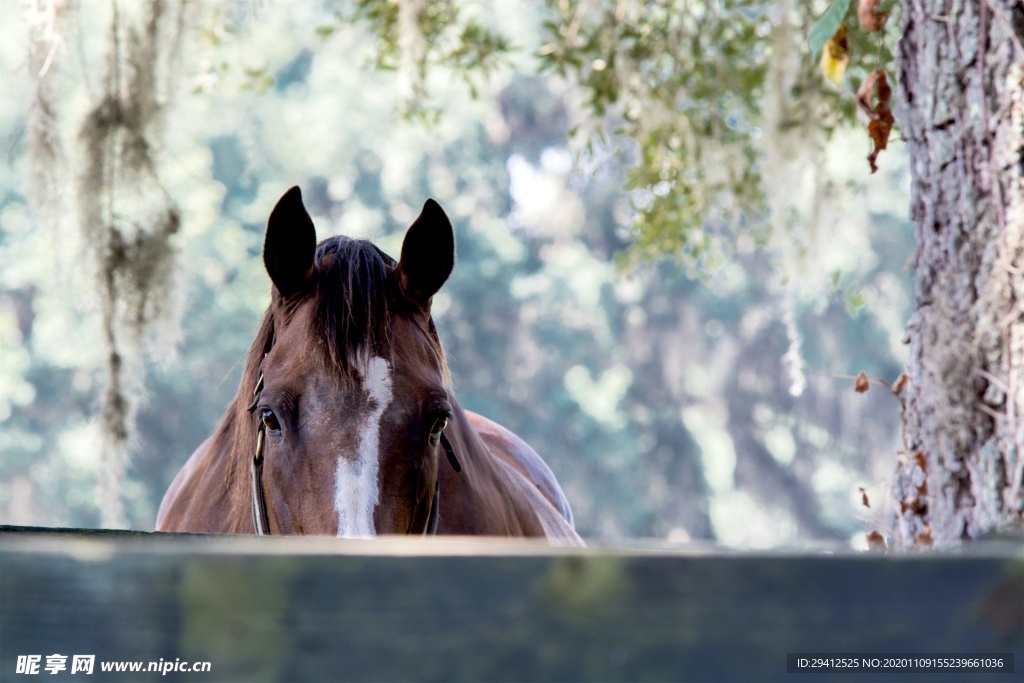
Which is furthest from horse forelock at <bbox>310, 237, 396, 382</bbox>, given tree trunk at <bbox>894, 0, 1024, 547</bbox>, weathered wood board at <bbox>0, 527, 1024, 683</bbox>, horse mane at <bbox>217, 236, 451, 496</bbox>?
weathered wood board at <bbox>0, 527, 1024, 683</bbox>

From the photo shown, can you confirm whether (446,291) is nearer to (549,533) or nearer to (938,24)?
(549,533)

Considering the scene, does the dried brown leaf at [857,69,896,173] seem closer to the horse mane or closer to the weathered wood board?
the horse mane

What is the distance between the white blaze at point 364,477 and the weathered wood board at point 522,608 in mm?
1149

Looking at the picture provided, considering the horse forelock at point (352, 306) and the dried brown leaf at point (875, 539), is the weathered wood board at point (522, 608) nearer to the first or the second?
the horse forelock at point (352, 306)

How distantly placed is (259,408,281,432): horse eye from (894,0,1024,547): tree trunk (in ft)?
4.64

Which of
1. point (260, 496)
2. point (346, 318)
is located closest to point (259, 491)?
point (260, 496)

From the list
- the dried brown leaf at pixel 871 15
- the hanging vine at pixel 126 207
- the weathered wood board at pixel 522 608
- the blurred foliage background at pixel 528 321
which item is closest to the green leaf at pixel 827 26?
the dried brown leaf at pixel 871 15

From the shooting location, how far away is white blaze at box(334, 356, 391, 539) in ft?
6.28

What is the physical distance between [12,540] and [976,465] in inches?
71.5

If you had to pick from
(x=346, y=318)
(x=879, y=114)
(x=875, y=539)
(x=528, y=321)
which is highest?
(x=879, y=114)

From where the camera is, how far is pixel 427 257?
93.5 inches

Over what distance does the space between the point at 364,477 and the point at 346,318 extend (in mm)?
376

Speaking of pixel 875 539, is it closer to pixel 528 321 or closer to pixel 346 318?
pixel 346 318

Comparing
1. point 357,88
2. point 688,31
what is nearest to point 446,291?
point 357,88
